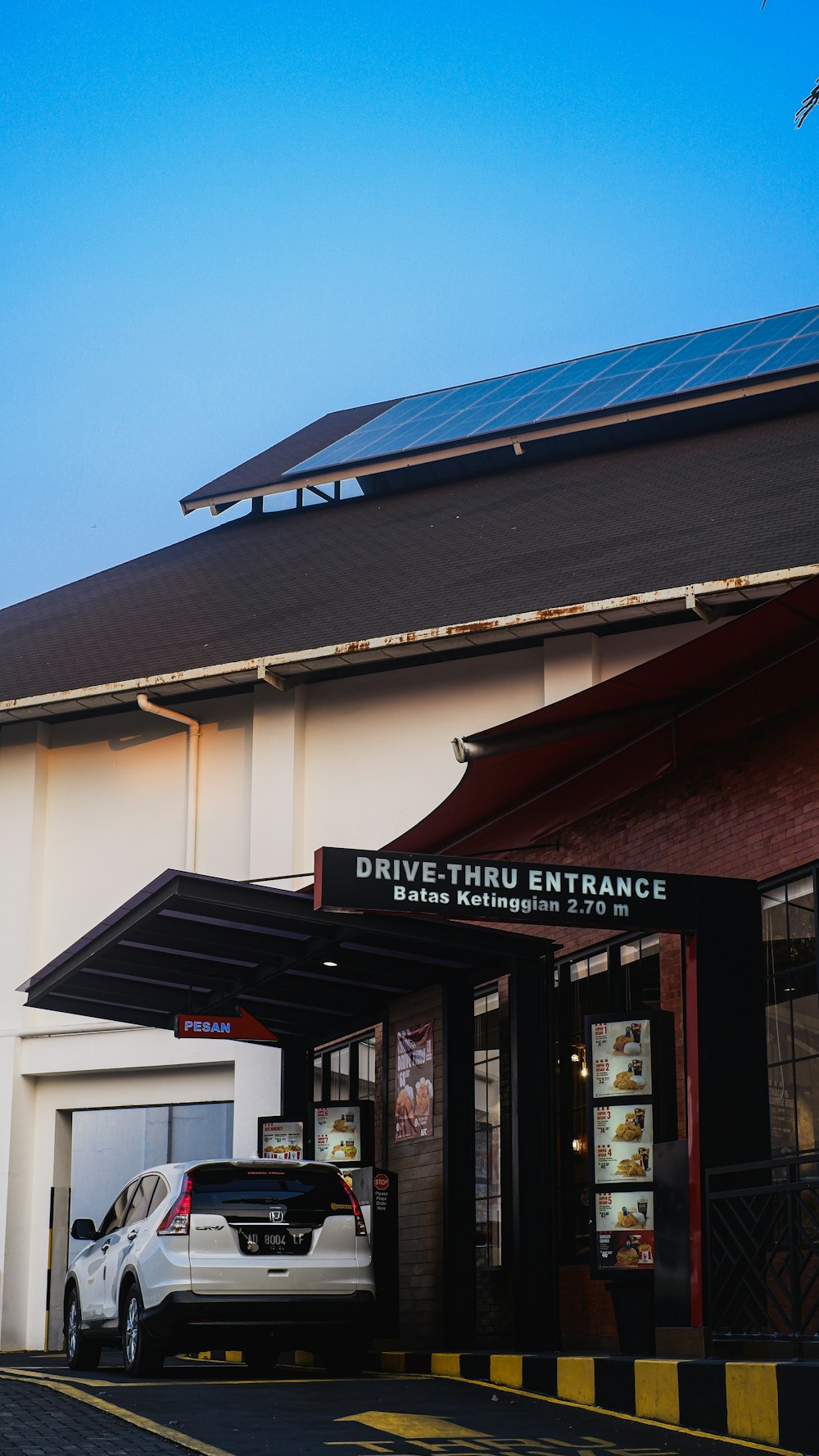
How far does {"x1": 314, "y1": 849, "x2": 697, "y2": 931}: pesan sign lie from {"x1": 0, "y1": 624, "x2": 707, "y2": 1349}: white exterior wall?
8018 millimetres

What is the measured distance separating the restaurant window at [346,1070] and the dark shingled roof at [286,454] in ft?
29.7

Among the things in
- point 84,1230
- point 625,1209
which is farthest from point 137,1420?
point 84,1230

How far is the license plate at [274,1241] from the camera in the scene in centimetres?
1159

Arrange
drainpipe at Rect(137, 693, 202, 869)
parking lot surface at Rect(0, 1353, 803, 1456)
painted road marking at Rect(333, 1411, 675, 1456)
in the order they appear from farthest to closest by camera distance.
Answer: drainpipe at Rect(137, 693, 202, 869), parking lot surface at Rect(0, 1353, 803, 1456), painted road marking at Rect(333, 1411, 675, 1456)

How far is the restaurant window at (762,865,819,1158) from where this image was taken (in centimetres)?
1119

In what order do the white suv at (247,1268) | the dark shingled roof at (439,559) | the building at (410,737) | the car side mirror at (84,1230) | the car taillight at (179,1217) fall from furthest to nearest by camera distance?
the dark shingled roof at (439,559)
the car side mirror at (84,1230)
the building at (410,737)
the car taillight at (179,1217)
the white suv at (247,1268)

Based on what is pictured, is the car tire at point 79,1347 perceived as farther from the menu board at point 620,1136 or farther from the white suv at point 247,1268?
the menu board at point 620,1136

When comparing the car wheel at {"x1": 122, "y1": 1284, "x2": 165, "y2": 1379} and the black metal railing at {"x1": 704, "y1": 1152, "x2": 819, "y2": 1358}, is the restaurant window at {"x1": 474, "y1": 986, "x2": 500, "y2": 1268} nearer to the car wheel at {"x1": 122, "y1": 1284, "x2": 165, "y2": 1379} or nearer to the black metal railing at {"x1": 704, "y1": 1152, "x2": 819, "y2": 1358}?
the car wheel at {"x1": 122, "y1": 1284, "x2": 165, "y2": 1379}

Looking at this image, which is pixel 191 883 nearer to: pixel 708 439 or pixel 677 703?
pixel 677 703

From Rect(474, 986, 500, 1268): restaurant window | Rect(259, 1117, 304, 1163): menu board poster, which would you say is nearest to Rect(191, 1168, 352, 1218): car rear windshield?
Rect(474, 986, 500, 1268): restaurant window

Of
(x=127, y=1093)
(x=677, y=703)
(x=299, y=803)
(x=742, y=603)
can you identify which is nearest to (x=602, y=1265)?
(x=677, y=703)

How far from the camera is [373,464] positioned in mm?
24078

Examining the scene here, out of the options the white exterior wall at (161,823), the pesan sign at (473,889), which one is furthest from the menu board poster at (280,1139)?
the pesan sign at (473,889)

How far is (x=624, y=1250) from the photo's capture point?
11.2 meters
